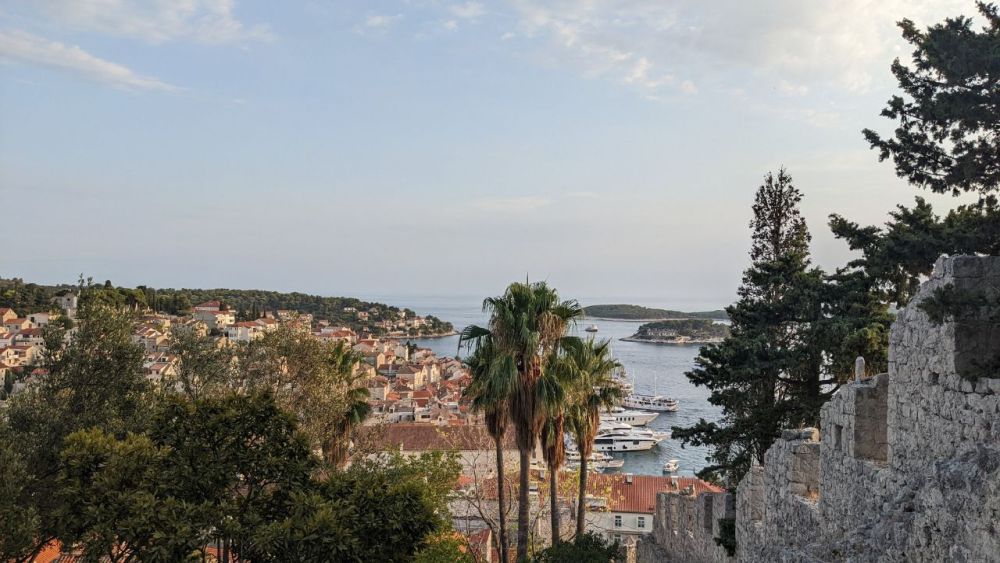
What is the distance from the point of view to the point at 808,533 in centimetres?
918

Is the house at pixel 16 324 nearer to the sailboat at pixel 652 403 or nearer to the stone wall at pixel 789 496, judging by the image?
the sailboat at pixel 652 403

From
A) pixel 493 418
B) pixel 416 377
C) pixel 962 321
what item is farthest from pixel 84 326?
pixel 416 377

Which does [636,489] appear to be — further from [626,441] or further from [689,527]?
[626,441]

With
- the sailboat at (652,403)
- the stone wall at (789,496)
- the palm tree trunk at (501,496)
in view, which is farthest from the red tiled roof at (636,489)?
the sailboat at (652,403)

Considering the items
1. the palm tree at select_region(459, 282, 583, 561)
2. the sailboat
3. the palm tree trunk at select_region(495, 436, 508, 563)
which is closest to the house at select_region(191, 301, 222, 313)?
the sailboat

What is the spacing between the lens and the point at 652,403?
3115 inches

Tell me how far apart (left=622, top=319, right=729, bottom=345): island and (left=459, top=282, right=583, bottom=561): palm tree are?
443 ft

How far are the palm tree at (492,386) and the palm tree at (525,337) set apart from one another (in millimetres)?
121

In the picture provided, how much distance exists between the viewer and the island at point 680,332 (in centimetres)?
14938

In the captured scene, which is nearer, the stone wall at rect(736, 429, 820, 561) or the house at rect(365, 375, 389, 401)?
the stone wall at rect(736, 429, 820, 561)

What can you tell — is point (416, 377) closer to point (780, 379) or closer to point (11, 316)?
point (11, 316)

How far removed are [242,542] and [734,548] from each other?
28.8ft

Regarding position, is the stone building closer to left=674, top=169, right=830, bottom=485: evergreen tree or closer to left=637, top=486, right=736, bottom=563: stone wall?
left=637, top=486, right=736, bottom=563: stone wall

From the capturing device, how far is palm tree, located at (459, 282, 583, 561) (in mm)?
13125
